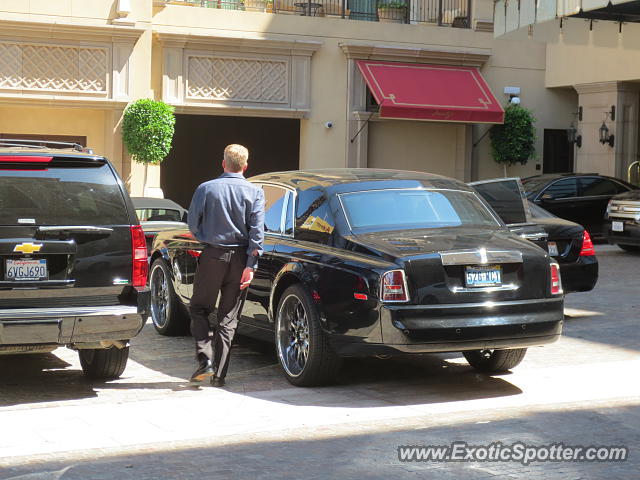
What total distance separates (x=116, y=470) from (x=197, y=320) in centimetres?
249

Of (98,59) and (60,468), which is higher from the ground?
(98,59)

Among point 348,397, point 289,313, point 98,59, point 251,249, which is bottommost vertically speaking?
point 348,397

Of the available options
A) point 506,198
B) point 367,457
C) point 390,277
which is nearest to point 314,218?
point 390,277

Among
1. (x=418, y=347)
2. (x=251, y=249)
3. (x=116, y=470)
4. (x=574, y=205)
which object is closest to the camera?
(x=116, y=470)

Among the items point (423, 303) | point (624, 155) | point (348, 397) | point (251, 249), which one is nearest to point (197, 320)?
point (251, 249)

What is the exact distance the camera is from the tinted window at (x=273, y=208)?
29.5ft

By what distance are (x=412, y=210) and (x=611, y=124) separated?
65.7ft

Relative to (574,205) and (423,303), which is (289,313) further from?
(574,205)

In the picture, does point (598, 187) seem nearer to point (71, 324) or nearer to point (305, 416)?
point (305, 416)

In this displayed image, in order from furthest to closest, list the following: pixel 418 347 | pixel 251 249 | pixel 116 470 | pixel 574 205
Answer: pixel 574 205 → pixel 251 249 → pixel 418 347 → pixel 116 470

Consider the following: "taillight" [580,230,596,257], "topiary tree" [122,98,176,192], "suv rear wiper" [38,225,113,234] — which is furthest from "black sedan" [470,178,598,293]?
"topiary tree" [122,98,176,192]

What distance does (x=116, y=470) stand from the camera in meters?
5.77

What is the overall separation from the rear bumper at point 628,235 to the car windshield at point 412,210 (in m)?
11.1

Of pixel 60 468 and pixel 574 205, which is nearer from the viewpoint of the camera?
pixel 60 468
